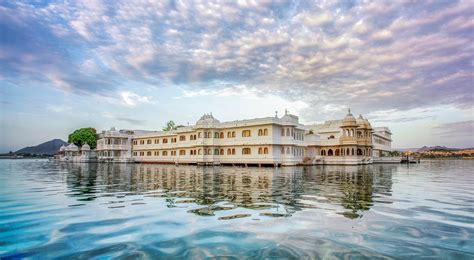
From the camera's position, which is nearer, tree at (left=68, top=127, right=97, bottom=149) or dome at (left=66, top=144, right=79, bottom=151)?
dome at (left=66, top=144, right=79, bottom=151)

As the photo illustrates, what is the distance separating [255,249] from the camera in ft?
19.8

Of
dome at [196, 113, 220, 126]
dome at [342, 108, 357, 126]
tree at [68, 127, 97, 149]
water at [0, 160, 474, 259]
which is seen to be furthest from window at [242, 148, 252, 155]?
tree at [68, 127, 97, 149]

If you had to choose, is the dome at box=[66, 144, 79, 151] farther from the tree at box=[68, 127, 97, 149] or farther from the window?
the window

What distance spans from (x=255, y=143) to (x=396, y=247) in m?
35.8

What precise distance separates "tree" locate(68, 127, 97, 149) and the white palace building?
25.8 m

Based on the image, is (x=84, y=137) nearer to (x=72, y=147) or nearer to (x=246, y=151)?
(x=72, y=147)

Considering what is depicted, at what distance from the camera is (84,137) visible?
77688 mm

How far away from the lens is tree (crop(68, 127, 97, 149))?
77.0 m

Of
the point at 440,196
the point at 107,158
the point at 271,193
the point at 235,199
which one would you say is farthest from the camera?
the point at 107,158

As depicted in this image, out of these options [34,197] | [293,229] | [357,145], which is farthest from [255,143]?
[293,229]

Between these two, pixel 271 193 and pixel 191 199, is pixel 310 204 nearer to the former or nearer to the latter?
pixel 271 193

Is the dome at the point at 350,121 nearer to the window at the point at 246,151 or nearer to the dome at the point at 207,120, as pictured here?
the window at the point at 246,151

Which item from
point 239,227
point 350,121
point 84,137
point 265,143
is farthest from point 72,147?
point 239,227

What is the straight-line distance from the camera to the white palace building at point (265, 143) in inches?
1639
